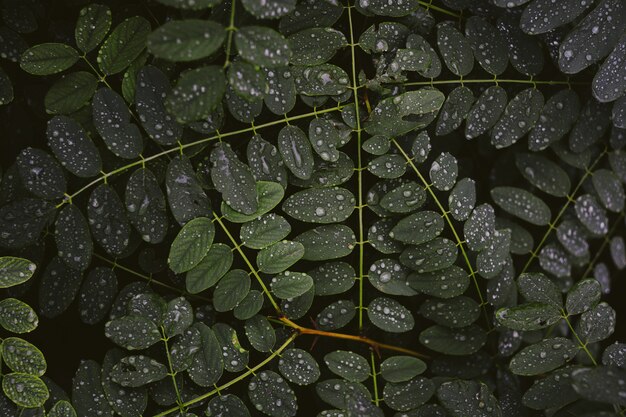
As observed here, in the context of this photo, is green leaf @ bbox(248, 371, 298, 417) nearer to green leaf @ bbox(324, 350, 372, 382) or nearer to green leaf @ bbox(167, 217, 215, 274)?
green leaf @ bbox(324, 350, 372, 382)

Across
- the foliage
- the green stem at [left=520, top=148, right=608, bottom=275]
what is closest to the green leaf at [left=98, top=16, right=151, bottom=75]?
the foliage

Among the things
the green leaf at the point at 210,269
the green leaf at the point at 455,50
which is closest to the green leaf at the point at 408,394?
the green leaf at the point at 210,269

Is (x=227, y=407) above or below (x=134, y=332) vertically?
below

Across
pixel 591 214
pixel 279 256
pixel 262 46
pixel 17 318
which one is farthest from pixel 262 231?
pixel 591 214

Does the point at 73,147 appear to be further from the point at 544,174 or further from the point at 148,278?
the point at 544,174

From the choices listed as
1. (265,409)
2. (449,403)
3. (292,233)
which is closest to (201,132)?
(292,233)

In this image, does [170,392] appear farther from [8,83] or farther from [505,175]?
[505,175]
